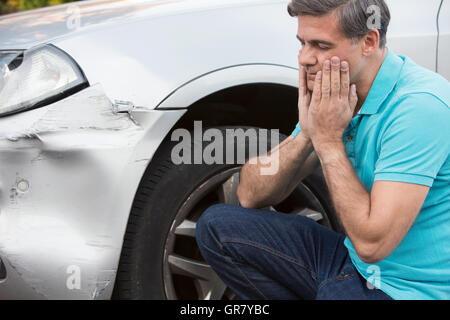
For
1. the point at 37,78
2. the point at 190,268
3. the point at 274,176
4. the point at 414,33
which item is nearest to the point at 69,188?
the point at 37,78

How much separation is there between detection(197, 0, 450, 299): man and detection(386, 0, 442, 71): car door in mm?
615

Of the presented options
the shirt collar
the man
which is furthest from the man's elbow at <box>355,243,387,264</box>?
the shirt collar

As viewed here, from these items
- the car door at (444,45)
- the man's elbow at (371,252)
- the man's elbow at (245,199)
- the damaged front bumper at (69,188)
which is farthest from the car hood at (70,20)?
the man's elbow at (371,252)

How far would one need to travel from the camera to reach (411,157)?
5.48 feet

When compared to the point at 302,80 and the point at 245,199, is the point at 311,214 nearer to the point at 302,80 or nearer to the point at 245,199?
the point at 245,199

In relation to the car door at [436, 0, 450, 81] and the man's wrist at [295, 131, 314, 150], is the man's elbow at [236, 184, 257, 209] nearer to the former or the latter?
the man's wrist at [295, 131, 314, 150]

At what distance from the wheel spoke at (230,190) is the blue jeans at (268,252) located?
0.18m

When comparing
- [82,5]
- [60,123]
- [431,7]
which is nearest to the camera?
[60,123]

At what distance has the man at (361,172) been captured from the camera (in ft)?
5.50

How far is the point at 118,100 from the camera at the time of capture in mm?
2105

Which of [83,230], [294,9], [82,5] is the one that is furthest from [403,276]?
[82,5]

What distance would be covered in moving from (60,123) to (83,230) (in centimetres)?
38

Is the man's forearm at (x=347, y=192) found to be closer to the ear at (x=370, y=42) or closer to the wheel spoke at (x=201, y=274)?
the ear at (x=370, y=42)
